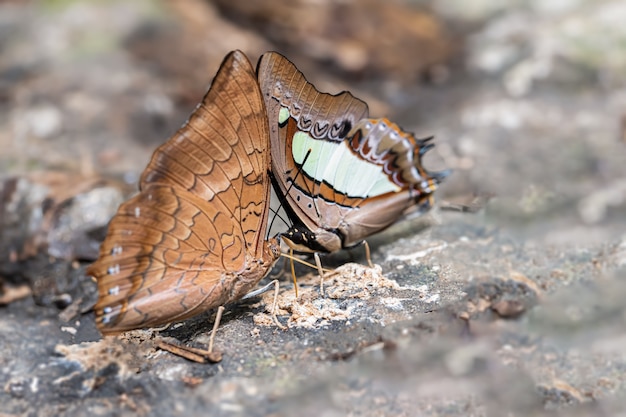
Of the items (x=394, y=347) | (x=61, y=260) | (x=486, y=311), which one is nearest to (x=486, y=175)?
(x=486, y=311)

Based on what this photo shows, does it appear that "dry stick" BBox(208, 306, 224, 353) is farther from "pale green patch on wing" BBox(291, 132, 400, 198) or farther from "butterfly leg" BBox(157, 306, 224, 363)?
"pale green patch on wing" BBox(291, 132, 400, 198)

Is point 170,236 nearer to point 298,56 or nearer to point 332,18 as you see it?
point 298,56

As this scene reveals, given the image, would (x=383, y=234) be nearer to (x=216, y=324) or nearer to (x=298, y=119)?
(x=298, y=119)

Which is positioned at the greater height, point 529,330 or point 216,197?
point 216,197

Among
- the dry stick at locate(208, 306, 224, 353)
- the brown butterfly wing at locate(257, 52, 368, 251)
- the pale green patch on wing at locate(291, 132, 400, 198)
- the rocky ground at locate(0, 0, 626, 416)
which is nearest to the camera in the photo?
the rocky ground at locate(0, 0, 626, 416)

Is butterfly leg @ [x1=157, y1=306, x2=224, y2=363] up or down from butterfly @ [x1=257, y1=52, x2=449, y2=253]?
down

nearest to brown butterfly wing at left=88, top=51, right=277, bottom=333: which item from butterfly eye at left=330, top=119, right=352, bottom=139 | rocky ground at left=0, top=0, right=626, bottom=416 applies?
rocky ground at left=0, top=0, right=626, bottom=416

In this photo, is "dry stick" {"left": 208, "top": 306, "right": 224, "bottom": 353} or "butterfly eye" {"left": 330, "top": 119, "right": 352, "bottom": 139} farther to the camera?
"butterfly eye" {"left": 330, "top": 119, "right": 352, "bottom": 139}
